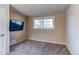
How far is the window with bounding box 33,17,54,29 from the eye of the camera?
582cm

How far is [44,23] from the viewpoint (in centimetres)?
611

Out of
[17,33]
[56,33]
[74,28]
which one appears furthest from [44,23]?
[74,28]

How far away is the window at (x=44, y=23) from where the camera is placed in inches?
229

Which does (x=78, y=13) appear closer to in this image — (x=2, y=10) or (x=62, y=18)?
(x=2, y=10)

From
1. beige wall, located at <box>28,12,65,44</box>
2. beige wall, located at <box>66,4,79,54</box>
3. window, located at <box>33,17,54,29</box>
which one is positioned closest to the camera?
beige wall, located at <box>66,4,79,54</box>

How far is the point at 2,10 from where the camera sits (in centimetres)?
305

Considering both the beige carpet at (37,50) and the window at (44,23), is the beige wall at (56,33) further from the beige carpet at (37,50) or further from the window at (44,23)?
the beige carpet at (37,50)

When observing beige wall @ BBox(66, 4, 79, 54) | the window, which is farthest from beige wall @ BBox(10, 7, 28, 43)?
beige wall @ BBox(66, 4, 79, 54)

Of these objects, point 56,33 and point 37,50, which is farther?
point 56,33

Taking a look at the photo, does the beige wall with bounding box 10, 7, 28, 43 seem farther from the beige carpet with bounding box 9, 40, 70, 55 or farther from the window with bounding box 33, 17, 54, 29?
the beige carpet with bounding box 9, 40, 70, 55

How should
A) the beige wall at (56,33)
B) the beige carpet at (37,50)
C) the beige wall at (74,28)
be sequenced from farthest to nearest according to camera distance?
the beige wall at (56,33) → the beige carpet at (37,50) → the beige wall at (74,28)

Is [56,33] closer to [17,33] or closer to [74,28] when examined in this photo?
[17,33]

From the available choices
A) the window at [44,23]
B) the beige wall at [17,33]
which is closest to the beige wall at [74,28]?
the window at [44,23]
